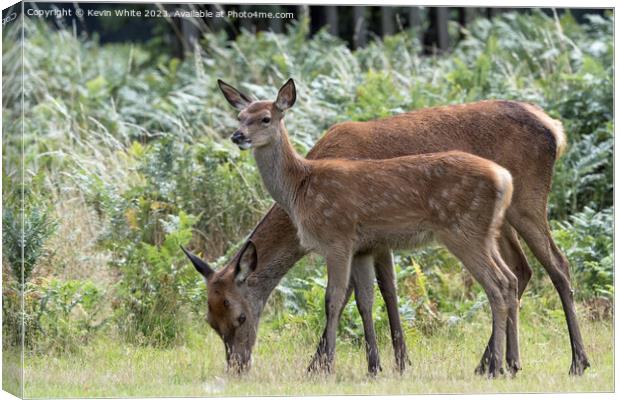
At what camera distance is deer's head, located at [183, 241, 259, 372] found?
10.0m

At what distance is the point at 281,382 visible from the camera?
31.4ft

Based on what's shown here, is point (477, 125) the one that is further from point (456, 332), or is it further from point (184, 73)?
point (184, 73)

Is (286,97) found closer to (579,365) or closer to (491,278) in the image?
(491,278)

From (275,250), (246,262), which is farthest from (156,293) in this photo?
(246,262)

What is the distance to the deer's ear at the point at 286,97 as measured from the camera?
9742 mm

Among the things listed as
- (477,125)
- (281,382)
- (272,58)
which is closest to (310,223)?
(281,382)

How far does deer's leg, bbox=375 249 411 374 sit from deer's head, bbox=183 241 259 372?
1176 mm

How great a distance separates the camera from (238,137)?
9578 mm

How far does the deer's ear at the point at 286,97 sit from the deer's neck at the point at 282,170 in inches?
7.9

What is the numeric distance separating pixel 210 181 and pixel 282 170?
156 inches

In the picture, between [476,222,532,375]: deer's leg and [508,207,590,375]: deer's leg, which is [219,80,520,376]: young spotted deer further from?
[476,222,532,375]: deer's leg

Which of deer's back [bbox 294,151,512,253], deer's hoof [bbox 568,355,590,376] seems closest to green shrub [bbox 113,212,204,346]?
deer's back [bbox 294,151,512,253]

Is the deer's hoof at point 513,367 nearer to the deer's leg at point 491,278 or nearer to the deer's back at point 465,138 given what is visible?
the deer's leg at point 491,278

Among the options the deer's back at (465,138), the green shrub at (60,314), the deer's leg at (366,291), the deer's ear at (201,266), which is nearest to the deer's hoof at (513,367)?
the deer's leg at (366,291)
